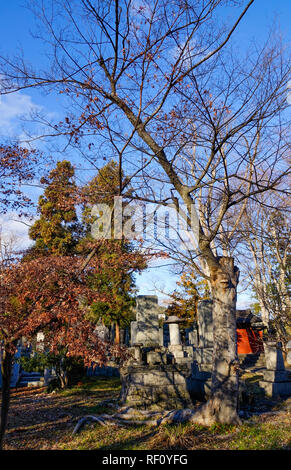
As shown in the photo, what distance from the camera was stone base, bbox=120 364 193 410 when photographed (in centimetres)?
857

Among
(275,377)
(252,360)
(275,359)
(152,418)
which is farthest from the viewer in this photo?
(252,360)

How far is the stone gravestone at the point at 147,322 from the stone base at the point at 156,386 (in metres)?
1.71

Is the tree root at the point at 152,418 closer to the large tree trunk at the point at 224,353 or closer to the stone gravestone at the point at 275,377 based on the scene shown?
the large tree trunk at the point at 224,353

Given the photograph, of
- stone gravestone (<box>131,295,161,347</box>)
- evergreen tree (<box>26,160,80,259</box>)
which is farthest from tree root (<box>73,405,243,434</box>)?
evergreen tree (<box>26,160,80,259</box>)

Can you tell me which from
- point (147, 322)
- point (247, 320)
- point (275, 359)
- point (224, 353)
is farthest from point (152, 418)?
point (247, 320)

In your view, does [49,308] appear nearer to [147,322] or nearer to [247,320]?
[147,322]

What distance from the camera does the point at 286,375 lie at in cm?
1041

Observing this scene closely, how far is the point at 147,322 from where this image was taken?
11.1 meters

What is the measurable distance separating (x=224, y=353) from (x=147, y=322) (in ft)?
15.9

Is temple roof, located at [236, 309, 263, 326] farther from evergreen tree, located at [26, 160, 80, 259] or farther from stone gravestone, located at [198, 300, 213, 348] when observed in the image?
evergreen tree, located at [26, 160, 80, 259]

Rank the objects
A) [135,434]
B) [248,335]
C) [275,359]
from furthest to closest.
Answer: [248,335] → [275,359] → [135,434]

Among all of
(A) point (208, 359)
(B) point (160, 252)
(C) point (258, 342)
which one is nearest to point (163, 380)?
(A) point (208, 359)

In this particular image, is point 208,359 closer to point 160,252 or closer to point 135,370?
point 135,370

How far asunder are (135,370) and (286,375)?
508 centimetres
